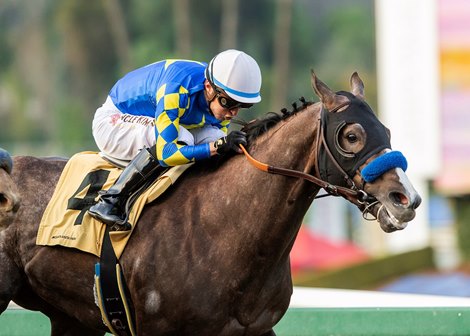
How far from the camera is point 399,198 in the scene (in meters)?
4.96

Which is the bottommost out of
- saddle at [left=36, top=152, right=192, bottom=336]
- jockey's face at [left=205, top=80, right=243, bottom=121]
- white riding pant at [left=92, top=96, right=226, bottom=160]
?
saddle at [left=36, top=152, right=192, bottom=336]

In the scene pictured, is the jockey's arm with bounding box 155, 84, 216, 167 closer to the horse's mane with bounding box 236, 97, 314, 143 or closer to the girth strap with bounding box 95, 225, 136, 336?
the horse's mane with bounding box 236, 97, 314, 143

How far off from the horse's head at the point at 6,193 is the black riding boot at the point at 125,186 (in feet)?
1.53

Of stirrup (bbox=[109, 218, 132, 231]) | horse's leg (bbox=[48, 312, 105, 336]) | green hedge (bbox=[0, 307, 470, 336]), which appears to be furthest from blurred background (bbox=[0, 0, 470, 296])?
stirrup (bbox=[109, 218, 132, 231])

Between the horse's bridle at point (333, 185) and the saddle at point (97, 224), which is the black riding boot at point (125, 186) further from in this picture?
the horse's bridle at point (333, 185)

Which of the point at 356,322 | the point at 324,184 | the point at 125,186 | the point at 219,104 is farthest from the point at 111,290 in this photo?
the point at 356,322

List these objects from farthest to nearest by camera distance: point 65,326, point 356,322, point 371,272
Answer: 1. point 371,272
2. point 356,322
3. point 65,326

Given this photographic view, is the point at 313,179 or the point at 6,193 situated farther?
the point at 313,179

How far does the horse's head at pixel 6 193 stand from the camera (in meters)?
4.92

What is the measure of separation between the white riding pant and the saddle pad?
10cm

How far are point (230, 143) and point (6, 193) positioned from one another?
1.13 metres

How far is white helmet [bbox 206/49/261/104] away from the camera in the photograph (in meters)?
5.35

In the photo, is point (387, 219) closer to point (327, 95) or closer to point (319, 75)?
point (327, 95)

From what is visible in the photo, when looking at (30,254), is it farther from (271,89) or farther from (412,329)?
(271,89)
